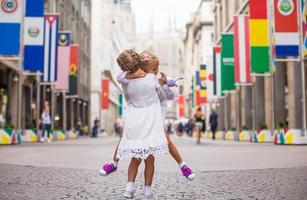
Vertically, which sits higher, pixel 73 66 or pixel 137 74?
pixel 73 66

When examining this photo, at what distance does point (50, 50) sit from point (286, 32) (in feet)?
39.1

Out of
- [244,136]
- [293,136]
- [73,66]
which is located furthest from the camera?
[73,66]

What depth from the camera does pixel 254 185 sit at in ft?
21.1

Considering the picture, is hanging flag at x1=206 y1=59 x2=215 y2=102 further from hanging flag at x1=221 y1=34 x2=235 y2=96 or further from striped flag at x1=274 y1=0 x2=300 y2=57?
striped flag at x1=274 y1=0 x2=300 y2=57

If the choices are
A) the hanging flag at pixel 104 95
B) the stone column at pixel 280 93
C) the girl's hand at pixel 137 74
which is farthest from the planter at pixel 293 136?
the hanging flag at pixel 104 95

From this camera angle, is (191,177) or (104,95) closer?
(191,177)

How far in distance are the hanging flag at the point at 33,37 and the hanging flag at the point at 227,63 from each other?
11.4 metres

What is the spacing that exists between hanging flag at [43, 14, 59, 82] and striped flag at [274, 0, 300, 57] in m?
11.4

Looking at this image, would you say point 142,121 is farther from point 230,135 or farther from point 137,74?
point 230,135

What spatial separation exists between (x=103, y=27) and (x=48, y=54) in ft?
174

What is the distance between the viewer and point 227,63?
28.8 metres

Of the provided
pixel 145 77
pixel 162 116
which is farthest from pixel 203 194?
pixel 145 77

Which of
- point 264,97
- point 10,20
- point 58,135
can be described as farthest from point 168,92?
point 58,135

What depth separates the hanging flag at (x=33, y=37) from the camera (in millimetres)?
20969
